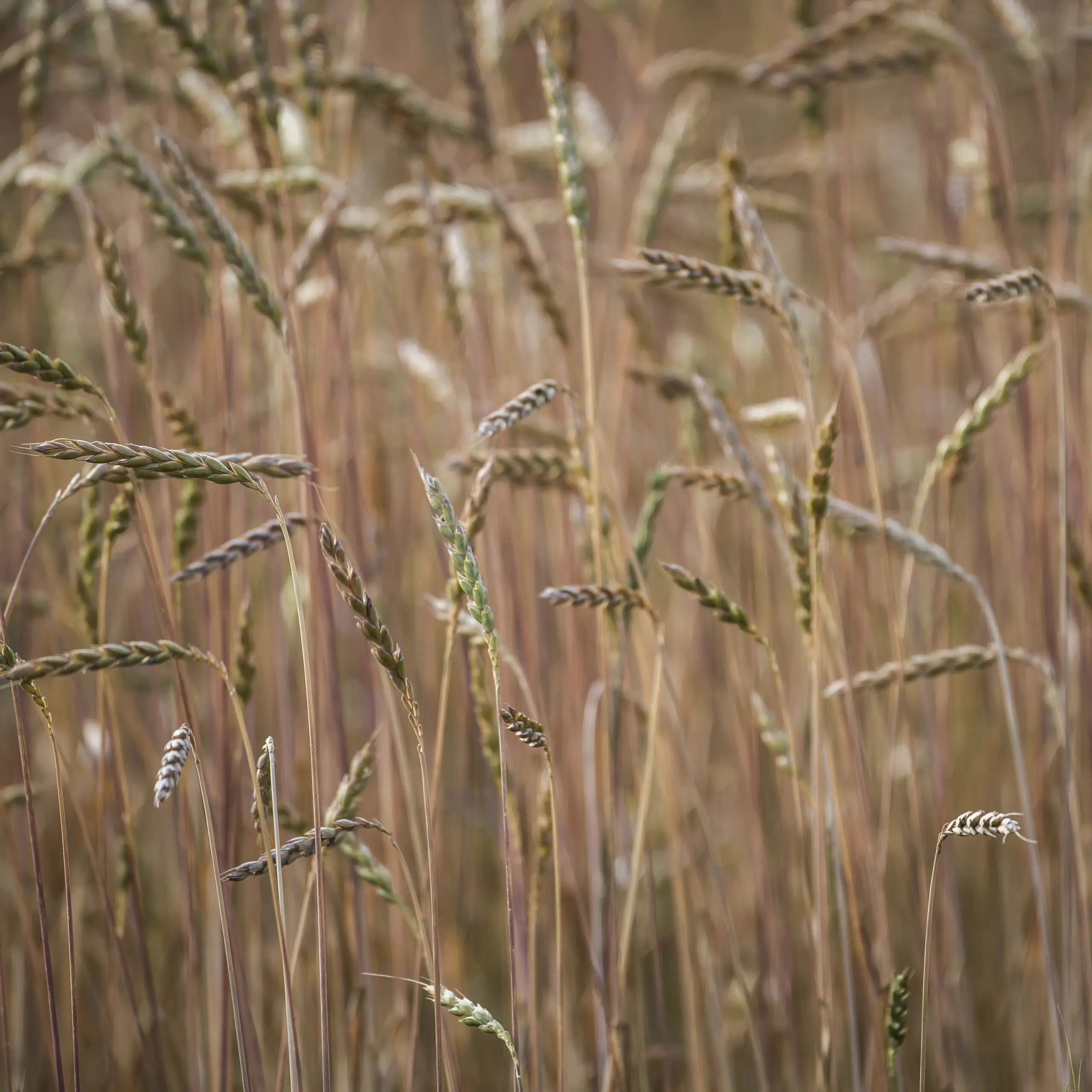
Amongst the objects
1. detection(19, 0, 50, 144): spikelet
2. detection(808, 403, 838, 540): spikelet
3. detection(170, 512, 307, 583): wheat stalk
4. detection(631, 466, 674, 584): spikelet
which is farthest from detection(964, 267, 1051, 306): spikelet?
detection(19, 0, 50, 144): spikelet

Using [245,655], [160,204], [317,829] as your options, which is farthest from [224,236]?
[317,829]

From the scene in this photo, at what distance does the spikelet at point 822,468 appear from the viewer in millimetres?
522

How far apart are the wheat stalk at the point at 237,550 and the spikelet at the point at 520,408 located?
16cm

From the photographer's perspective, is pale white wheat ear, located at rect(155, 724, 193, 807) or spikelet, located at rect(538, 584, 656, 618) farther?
spikelet, located at rect(538, 584, 656, 618)

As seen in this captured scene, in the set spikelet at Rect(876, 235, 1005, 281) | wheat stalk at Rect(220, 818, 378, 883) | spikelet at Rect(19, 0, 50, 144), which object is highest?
spikelet at Rect(19, 0, 50, 144)

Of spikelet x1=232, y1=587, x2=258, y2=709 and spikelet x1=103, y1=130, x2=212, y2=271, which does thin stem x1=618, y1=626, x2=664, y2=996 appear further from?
spikelet x1=103, y1=130, x2=212, y2=271

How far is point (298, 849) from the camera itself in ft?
1.59

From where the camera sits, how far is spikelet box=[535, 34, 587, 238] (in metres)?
0.60

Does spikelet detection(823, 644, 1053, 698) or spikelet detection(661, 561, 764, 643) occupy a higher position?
spikelet detection(661, 561, 764, 643)

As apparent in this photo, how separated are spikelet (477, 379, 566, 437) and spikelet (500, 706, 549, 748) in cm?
16

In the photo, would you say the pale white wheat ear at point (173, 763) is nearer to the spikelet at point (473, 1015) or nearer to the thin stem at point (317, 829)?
the thin stem at point (317, 829)

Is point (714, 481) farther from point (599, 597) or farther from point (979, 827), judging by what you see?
point (979, 827)

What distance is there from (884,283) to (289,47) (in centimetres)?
164

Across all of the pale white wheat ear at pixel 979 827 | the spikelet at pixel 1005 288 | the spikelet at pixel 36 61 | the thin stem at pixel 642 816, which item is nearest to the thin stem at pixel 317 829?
the thin stem at pixel 642 816
